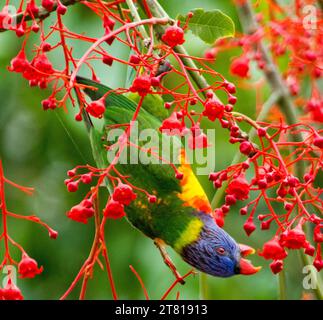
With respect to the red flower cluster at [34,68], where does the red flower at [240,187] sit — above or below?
below

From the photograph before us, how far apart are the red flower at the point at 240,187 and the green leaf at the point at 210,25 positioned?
0.92 ft

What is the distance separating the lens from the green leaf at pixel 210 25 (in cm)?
123

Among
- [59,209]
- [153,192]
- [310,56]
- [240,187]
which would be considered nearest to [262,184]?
[240,187]

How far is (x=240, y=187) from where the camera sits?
108 centimetres

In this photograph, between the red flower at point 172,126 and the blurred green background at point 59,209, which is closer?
the red flower at point 172,126

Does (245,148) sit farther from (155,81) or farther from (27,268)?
(27,268)

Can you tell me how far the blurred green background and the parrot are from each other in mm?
658

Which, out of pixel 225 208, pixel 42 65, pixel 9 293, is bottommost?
pixel 9 293

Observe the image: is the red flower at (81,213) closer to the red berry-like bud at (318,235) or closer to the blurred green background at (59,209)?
the red berry-like bud at (318,235)

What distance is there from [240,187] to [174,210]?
20cm

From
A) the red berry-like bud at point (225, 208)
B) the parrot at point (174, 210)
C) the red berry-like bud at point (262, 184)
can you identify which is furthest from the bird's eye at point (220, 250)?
the red berry-like bud at point (262, 184)

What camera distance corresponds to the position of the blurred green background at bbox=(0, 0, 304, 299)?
1.96 m

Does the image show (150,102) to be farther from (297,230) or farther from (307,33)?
(307,33)

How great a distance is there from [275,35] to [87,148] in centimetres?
53
